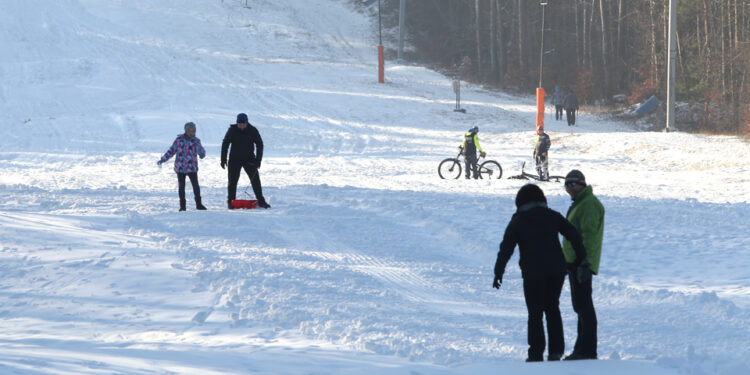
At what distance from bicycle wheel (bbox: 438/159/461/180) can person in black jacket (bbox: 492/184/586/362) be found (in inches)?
560

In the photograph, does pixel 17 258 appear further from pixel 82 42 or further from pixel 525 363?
pixel 82 42

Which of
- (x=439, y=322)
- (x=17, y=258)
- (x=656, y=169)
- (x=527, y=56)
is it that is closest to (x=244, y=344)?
(x=439, y=322)

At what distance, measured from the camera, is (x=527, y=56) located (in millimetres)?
46594

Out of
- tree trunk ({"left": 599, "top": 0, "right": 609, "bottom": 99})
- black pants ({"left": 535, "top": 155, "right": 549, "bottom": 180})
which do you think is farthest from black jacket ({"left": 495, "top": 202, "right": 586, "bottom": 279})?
tree trunk ({"left": 599, "top": 0, "right": 609, "bottom": 99})

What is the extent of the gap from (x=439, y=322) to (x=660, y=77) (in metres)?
37.8

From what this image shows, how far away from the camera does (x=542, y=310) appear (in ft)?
18.6

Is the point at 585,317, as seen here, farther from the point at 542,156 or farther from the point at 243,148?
the point at 542,156

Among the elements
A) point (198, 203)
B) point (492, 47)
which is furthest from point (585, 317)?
point (492, 47)

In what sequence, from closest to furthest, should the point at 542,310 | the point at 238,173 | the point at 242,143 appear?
the point at 542,310, the point at 242,143, the point at 238,173

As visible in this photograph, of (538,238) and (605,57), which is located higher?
(605,57)

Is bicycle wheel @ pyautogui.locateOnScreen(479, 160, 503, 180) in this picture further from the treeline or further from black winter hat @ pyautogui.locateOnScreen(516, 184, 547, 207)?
the treeline

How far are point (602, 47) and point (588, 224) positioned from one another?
40913mm

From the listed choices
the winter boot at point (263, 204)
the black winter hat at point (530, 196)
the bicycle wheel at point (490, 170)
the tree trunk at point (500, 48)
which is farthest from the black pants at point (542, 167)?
the tree trunk at point (500, 48)

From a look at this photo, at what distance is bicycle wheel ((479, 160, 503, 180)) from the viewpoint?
64.5 feet
